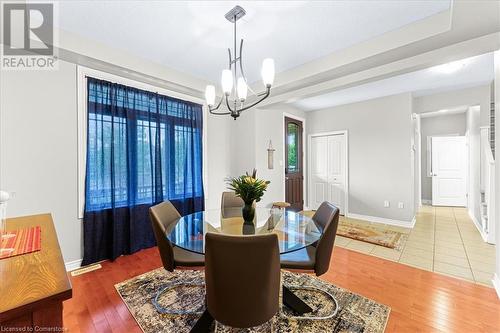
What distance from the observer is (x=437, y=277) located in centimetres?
241

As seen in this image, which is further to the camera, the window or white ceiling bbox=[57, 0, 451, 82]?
the window

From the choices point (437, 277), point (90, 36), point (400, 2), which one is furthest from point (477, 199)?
point (90, 36)

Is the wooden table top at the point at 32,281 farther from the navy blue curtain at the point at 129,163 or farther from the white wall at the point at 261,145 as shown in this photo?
the white wall at the point at 261,145

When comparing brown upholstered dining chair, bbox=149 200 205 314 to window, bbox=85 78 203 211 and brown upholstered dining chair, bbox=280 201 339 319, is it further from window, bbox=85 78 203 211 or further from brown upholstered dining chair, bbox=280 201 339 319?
window, bbox=85 78 203 211

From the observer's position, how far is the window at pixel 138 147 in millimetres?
2715

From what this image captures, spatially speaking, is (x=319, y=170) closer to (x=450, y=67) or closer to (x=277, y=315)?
(x=450, y=67)

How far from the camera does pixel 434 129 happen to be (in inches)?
239

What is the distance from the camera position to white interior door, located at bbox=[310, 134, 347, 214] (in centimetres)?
514

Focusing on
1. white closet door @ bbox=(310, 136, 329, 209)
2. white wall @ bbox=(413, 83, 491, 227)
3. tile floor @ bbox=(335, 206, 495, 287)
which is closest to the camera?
tile floor @ bbox=(335, 206, 495, 287)

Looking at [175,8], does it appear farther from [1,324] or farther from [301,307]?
[301,307]

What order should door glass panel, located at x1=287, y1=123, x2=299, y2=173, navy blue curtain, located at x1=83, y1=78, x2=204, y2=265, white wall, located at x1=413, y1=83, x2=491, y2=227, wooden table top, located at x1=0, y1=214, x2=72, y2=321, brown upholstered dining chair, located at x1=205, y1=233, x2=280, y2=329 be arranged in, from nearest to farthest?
wooden table top, located at x1=0, y1=214, x2=72, y2=321, brown upholstered dining chair, located at x1=205, y1=233, x2=280, y2=329, navy blue curtain, located at x1=83, y1=78, x2=204, y2=265, white wall, located at x1=413, y1=83, x2=491, y2=227, door glass panel, located at x1=287, y1=123, x2=299, y2=173

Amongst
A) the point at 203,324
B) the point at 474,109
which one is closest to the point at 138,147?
the point at 203,324

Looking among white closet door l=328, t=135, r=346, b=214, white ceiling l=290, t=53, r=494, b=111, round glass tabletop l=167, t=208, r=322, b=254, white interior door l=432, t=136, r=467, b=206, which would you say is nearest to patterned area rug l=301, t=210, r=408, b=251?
white closet door l=328, t=135, r=346, b=214

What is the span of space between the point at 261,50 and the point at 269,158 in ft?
7.40
